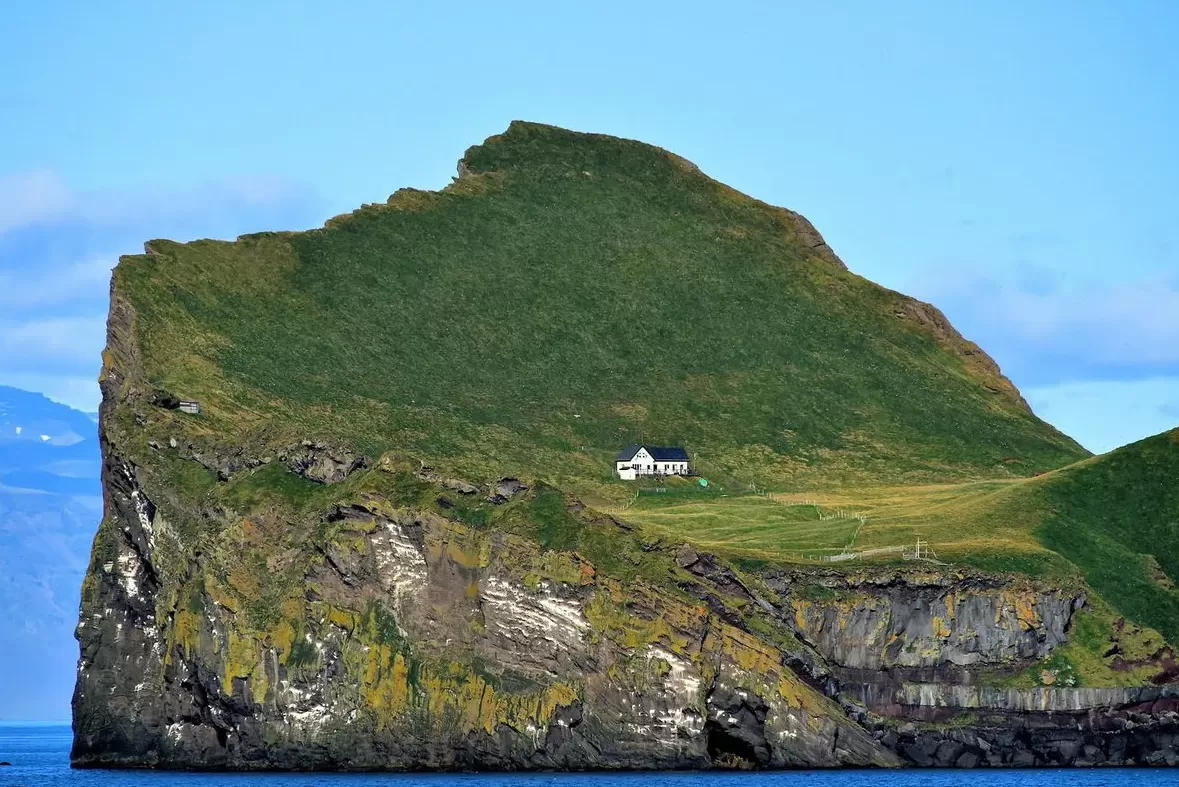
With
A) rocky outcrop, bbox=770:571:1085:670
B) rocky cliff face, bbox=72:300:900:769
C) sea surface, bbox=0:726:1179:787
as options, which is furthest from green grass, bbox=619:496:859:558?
sea surface, bbox=0:726:1179:787

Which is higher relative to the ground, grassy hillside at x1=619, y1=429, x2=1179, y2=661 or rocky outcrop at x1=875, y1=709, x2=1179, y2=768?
grassy hillside at x1=619, y1=429, x2=1179, y2=661

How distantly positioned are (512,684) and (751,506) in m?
73.5

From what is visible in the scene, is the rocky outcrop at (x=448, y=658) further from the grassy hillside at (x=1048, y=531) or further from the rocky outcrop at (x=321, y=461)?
the grassy hillside at (x=1048, y=531)

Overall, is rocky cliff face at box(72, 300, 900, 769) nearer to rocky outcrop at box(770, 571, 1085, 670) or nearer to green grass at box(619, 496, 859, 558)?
rocky outcrop at box(770, 571, 1085, 670)

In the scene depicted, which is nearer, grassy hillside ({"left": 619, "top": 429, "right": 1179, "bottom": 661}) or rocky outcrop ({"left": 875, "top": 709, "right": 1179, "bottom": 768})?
rocky outcrop ({"left": 875, "top": 709, "right": 1179, "bottom": 768})

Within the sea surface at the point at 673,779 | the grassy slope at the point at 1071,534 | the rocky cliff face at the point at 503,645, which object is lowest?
the sea surface at the point at 673,779

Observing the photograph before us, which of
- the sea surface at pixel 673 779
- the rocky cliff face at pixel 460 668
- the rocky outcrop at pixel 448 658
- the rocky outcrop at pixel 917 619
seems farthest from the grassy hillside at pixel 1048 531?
the rocky cliff face at pixel 460 668

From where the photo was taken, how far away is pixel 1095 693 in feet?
448

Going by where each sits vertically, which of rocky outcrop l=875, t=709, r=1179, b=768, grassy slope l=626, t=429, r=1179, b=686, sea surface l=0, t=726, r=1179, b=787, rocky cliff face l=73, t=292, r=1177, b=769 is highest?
grassy slope l=626, t=429, r=1179, b=686

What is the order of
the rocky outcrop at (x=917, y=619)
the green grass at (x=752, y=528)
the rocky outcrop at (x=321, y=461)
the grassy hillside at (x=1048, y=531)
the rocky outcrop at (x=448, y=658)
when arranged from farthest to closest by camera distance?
the green grass at (x=752, y=528)
the grassy hillside at (x=1048, y=531)
the rocky outcrop at (x=321, y=461)
the rocky outcrop at (x=917, y=619)
the rocky outcrop at (x=448, y=658)

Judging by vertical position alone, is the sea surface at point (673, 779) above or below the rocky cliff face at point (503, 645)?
below

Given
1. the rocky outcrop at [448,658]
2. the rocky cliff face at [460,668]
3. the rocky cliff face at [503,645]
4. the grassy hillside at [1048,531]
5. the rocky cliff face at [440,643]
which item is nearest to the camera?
the rocky cliff face at [460,668]

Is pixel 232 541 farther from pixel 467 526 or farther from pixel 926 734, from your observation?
pixel 926 734

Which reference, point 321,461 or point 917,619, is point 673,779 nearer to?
point 917,619
